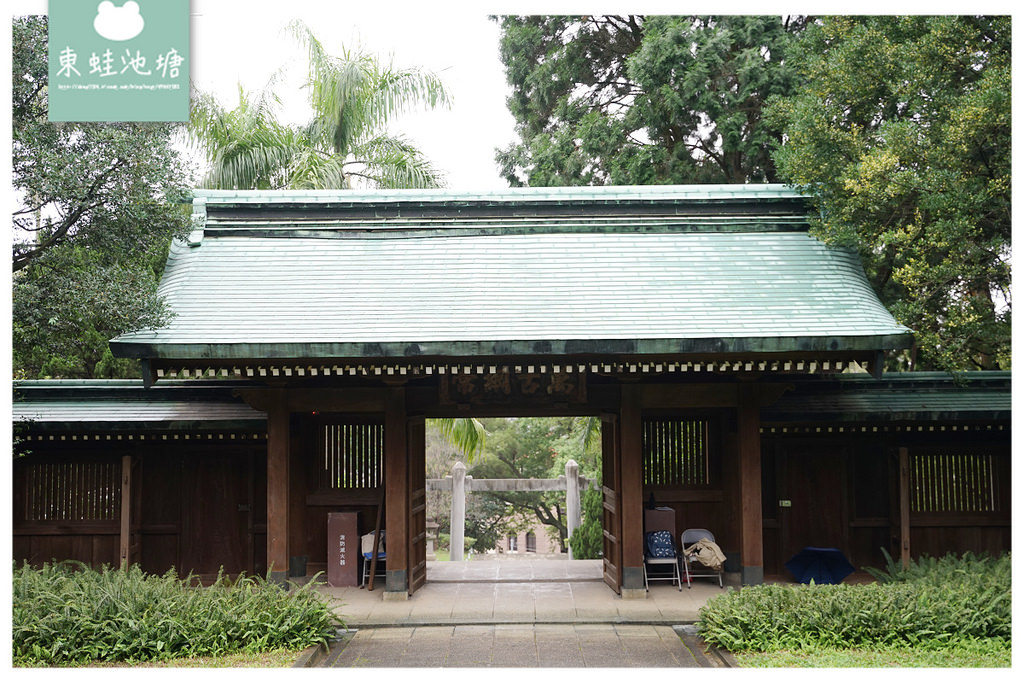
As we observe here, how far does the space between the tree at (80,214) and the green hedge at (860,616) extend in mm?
6486

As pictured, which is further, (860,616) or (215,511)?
(215,511)

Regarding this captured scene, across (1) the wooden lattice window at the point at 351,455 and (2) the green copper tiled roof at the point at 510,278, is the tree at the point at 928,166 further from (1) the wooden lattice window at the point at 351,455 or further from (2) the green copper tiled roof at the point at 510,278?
(1) the wooden lattice window at the point at 351,455

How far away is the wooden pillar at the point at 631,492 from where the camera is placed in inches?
411

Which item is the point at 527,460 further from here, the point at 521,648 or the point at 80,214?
the point at 80,214

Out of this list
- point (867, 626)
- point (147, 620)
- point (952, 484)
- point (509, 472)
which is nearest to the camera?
point (147, 620)

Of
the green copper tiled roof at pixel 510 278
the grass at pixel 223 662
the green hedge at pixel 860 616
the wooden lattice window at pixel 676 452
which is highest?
the green copper tiled roof at pixel 510 278

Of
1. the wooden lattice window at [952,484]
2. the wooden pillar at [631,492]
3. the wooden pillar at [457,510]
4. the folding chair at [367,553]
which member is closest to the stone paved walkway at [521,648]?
the wooden pillar at [631,492]

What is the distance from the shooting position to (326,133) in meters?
18.0

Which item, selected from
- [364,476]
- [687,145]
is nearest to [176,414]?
[364,476]

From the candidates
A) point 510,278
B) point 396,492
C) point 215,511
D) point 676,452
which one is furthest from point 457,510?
point 510,278

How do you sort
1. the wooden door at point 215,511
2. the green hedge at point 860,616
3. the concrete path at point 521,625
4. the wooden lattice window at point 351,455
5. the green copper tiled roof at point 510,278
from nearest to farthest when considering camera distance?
the green hedge at point 860,616 → the concrete path at point 521,625 → the green copper tiled roof at point 510,278 → the wooden door at point 215,511 → the wooden lattice window at point 351,455

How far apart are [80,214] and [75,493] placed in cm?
447

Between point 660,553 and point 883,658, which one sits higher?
point 660,553

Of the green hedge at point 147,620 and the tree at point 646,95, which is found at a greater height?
the tree at point 646,95
